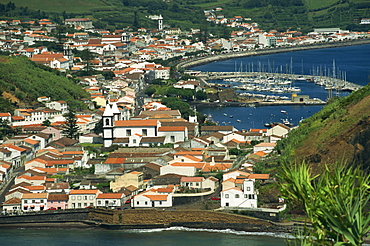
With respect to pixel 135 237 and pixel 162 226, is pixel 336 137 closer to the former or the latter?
pixel 162 226

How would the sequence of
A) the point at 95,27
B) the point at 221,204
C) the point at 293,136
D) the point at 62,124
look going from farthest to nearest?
1. the point at 95,27
2. the point at 62,124
3. the point at 293,136
4. the point at 221,204

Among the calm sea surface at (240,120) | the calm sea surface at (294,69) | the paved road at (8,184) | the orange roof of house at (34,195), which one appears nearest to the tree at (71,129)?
the paved road at (8,184)

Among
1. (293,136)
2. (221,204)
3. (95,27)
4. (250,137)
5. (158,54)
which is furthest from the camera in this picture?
(95,27)

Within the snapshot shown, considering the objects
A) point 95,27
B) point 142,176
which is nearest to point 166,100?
point 142,176

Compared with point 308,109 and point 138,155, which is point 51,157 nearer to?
point 138,155

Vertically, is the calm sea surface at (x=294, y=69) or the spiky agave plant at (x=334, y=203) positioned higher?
the spiky agave plant at (x=334, y=203)

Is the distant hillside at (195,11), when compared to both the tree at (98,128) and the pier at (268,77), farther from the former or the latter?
the tree at (98,128)

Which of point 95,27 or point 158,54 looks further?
point 95,27
